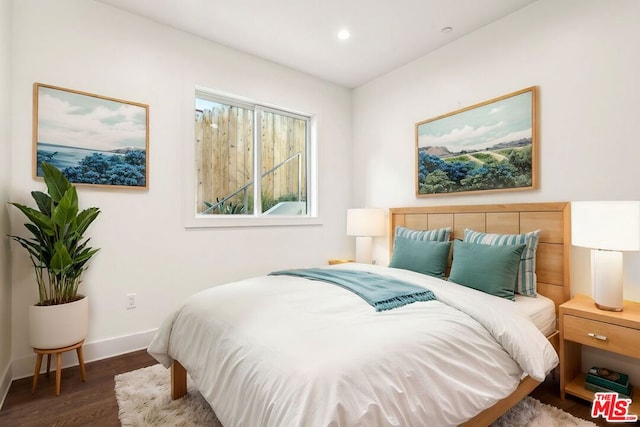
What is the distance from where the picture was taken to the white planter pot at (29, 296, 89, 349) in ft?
6.42

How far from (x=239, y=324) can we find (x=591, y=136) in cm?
258

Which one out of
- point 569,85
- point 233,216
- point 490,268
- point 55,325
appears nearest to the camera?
point 55,325

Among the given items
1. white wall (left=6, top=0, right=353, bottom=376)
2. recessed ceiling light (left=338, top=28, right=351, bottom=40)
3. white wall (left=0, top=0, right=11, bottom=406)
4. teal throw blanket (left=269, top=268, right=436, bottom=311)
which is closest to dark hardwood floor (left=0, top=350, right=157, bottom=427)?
white wall (left=0, top=0, right=11, bottom=406)

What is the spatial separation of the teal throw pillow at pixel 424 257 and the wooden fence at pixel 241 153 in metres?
1.58

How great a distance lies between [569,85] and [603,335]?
1705mm

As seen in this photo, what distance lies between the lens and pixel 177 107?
9.30 ft

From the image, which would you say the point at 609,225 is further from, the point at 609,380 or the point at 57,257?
the point at 57,257

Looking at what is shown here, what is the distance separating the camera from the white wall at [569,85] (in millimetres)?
2020

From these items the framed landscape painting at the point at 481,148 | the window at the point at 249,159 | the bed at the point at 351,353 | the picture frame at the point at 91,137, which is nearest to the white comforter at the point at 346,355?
the bed at the point at 351,353

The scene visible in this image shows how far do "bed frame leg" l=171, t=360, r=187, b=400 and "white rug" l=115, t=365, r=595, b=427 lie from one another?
0.04 meters

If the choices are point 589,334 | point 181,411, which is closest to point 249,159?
point 181,411

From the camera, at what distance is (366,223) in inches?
137

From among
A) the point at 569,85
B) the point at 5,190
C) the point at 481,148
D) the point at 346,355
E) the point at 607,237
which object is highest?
the point at 569,85

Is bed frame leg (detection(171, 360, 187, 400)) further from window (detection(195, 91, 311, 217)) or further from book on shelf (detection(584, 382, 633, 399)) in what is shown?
book on shelf (detection(584, 382, 633, 399))
